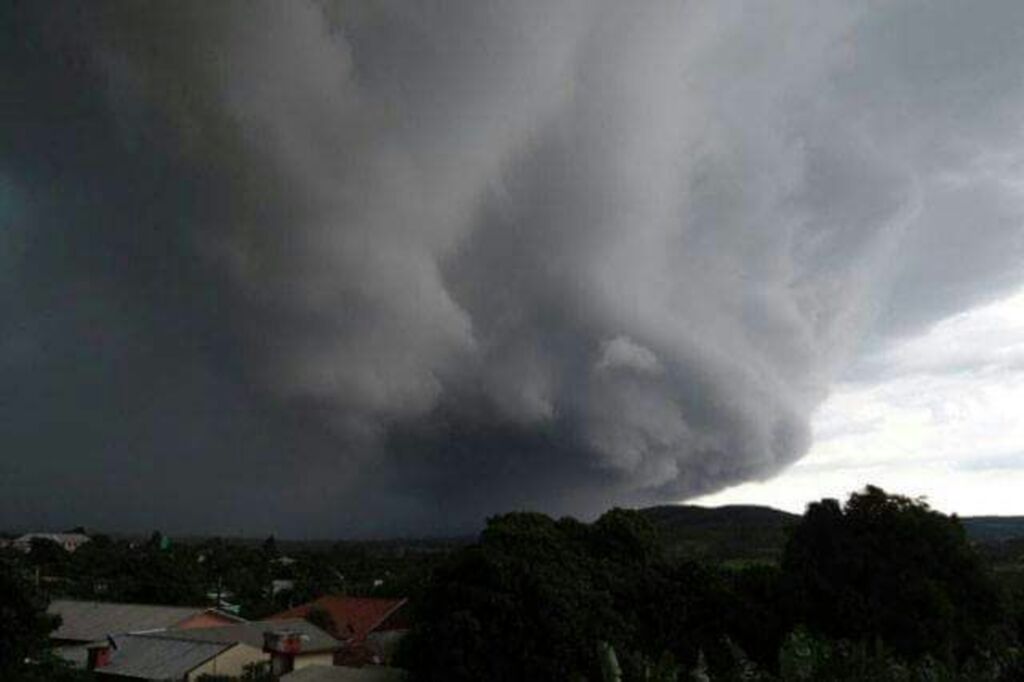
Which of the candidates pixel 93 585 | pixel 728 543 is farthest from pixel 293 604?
pixel 728 543

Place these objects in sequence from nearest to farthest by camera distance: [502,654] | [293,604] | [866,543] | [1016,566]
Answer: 1. [502,654]
2. [866,543]
3. [293,604]
4. [1016,566]

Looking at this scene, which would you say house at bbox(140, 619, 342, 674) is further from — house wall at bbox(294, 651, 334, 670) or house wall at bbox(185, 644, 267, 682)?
house wall at bbox(185, 644, 267, 682)

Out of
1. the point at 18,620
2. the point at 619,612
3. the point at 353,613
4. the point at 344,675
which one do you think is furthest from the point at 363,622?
the point at 619,612

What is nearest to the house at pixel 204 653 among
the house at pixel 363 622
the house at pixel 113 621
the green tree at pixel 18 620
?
the green tree at pixel 18 620

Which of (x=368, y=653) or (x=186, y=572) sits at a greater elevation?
(x=186, y=572)

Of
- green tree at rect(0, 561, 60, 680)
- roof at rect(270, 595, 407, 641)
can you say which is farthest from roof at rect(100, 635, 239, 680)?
roof at rect(270, 595, 407, 641)

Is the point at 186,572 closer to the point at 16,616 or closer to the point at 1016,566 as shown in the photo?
the point at 16,616

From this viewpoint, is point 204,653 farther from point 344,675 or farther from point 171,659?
point 344,675

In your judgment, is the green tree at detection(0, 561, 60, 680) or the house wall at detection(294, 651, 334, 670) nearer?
the green tree at detection(0, 561, 60, 680)
